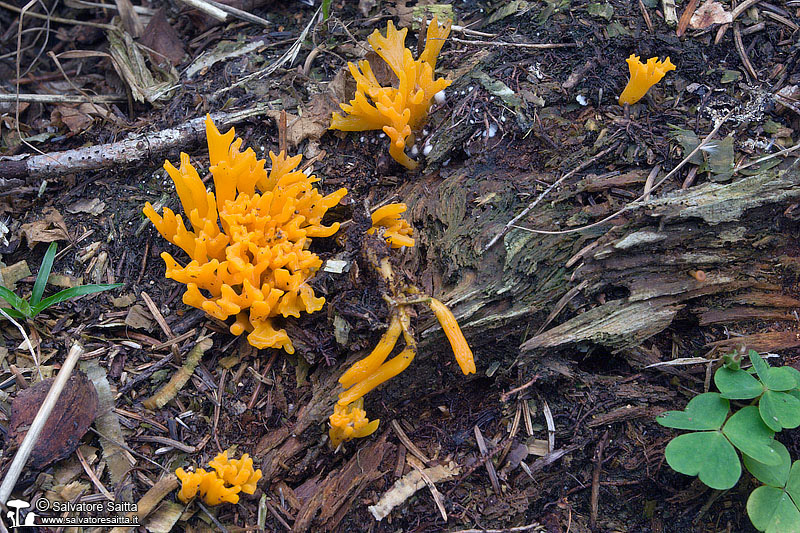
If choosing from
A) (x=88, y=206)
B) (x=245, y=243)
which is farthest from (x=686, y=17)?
(x=88, y=206)

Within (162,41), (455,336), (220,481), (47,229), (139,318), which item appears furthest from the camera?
(162,41)

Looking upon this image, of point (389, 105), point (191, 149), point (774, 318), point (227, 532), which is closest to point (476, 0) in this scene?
point (389, 105)

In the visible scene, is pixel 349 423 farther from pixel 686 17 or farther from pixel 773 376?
pixel 686 17

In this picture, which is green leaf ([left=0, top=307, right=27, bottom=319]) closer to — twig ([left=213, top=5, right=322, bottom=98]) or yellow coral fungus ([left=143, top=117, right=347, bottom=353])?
yellow coral fungus ([left=143, top=117, right=347, bottom=353])

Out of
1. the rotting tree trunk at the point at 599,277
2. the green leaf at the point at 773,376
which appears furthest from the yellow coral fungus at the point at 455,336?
the green leaf at the point at 773,376

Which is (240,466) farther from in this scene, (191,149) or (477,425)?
(191,149)

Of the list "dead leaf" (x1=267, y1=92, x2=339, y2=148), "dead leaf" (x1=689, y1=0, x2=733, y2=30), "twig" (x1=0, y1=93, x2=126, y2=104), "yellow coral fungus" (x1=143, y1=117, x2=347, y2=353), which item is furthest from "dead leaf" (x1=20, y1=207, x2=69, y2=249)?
"dead leaf" (x1=689, y1=0, x2=733, y2=30)
